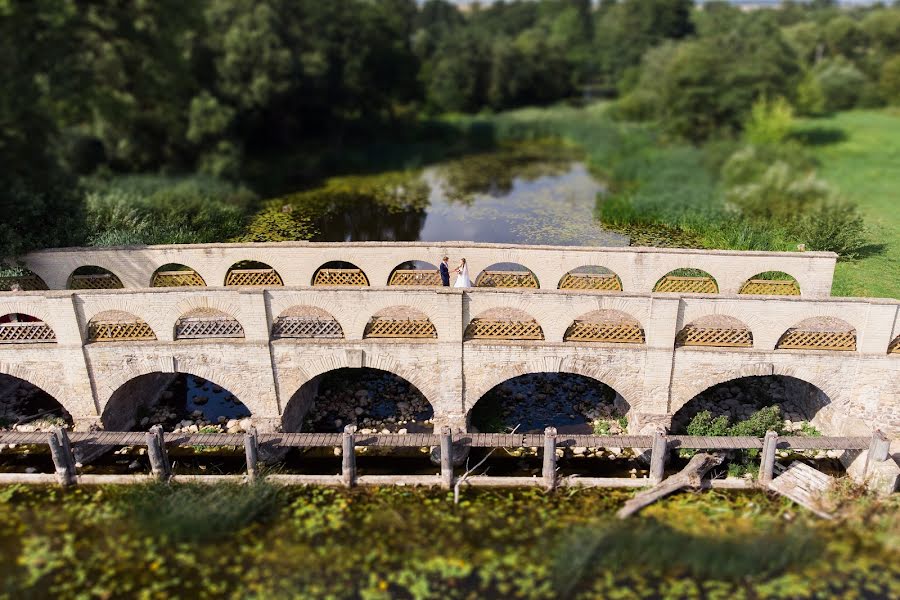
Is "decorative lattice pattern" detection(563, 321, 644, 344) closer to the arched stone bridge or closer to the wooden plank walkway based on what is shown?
the arched stone bridge

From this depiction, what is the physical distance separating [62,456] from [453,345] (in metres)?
8.71

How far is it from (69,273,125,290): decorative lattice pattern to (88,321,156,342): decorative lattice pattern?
367 centimetres

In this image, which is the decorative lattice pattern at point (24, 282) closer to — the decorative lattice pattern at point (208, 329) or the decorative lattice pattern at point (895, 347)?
the decorative lattice pattern at point (208, 329)

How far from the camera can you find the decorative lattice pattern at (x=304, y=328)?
1547 centimetres

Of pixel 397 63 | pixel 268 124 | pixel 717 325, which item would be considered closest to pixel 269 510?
pixel 717 325

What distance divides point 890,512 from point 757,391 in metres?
5.11

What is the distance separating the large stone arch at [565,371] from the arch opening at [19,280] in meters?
12.6

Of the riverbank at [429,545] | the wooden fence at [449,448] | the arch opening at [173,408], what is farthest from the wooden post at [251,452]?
the arch opening at [173,408]

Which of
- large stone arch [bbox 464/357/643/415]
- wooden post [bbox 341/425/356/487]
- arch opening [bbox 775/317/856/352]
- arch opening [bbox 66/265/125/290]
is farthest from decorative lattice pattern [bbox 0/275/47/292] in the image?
arch opening [bbox 775/317/856/352]

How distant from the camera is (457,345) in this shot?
49.0 ft

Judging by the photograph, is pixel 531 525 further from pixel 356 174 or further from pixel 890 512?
pixel 356 174

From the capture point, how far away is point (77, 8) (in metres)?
25.4

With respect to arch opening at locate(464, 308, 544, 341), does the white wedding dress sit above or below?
above

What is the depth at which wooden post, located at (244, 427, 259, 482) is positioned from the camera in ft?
45.6
